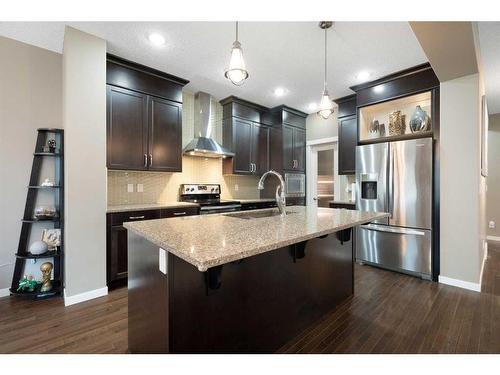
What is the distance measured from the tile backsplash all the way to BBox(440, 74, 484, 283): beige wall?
3200 mm

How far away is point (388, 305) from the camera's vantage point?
234 centimetres

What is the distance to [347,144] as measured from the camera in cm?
411

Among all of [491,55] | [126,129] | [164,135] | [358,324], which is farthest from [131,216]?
[491,55]

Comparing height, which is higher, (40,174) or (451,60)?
(451,60)

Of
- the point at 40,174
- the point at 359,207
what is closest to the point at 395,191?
the point at 359,207

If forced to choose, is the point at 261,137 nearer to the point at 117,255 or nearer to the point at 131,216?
the point at 131,216

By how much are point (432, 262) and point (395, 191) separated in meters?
0.95

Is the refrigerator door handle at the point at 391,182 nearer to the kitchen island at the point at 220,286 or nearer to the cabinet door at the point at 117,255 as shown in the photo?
the kitchen island at the point at 220,286

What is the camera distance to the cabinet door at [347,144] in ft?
13.2

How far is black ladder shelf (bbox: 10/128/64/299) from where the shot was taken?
2.47 m

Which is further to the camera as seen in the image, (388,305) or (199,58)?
(199,58)

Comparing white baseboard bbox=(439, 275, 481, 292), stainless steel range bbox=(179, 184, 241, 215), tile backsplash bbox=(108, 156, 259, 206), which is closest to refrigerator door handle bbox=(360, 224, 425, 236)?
white baseboard bbox=(439, 275, 481, 292)

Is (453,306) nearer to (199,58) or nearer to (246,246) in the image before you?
(246,246)

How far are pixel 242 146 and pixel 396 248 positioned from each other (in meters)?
2.88
